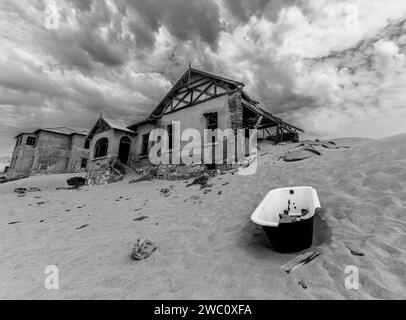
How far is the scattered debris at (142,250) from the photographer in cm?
375

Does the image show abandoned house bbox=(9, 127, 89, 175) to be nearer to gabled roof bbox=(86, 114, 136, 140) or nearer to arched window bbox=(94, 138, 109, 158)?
gabled roof bbox=(86, 114, 136, 140)

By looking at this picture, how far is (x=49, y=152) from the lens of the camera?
3086 cm

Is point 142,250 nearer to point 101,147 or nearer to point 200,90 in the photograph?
point 200,90

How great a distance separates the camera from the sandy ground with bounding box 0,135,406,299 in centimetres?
261

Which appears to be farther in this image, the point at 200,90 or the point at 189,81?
the point at 189,81

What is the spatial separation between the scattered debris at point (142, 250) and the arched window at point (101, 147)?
1585 cm

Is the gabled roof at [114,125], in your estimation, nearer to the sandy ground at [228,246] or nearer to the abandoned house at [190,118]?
the abandoned house at [190,118]

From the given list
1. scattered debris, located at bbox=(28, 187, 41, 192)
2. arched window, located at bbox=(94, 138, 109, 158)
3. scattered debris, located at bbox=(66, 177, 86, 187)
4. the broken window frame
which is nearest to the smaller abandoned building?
arched window, located at bbox=(94, 138, 109, 158)

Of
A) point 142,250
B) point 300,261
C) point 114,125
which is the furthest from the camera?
point 114,125

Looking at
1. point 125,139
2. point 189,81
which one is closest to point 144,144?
point 125,139

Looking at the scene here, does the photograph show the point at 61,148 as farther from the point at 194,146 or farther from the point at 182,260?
the point at 182,260

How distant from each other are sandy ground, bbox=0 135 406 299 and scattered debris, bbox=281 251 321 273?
73mm

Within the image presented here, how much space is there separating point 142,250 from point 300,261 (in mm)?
2672

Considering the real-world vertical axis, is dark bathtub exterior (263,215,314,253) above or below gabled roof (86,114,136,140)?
below
